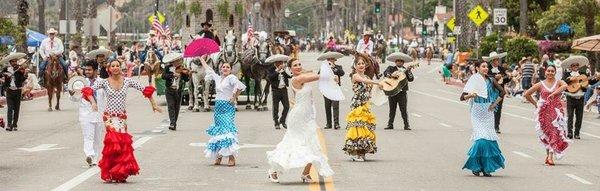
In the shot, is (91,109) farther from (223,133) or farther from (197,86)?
(197,86)

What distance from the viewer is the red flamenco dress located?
1966cm

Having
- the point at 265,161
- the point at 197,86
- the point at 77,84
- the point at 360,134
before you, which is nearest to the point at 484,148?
the point at 360,134

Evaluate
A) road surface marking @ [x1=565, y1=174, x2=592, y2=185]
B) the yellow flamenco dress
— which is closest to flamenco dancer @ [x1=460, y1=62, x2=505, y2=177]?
road surface marking @ [x1=565, y1=174, x2=592, y2=185]

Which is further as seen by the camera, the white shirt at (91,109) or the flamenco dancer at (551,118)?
the flamenco dancer at (551,118)

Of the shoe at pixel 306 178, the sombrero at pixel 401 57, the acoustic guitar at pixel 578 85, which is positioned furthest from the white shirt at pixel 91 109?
the acoustic guitar at pixel 578 85

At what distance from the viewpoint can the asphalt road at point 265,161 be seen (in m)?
19.7

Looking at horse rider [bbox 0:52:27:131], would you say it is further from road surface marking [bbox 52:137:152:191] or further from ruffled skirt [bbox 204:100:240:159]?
ruffled skirt [bbox 204:100:240:159]

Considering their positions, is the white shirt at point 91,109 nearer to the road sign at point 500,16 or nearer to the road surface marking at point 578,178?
the road surface marking at point 578,178

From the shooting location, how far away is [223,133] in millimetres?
22031

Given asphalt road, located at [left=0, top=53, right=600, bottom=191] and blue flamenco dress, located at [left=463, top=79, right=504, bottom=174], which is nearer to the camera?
asphalt road, located at [left=0, top=53, right=600, bottom=191]

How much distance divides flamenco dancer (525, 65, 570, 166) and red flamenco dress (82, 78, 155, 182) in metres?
6.74

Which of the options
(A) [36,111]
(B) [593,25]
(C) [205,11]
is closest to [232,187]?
(A) [36,111]

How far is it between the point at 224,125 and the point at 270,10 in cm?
11641

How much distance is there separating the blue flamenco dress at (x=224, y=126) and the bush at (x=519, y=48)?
4199 cm
